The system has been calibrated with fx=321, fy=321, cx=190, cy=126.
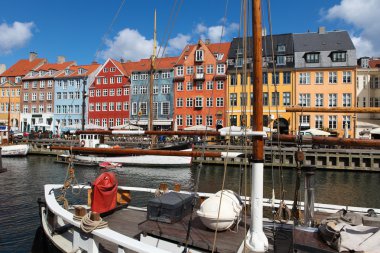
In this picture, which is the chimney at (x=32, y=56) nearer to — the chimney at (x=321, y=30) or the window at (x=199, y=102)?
the window at (x=199, y=102)

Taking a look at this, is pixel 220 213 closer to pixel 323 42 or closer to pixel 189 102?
pixel 189 102

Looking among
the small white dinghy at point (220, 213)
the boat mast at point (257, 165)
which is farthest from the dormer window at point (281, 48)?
the small white dinghy at point (220, 213)

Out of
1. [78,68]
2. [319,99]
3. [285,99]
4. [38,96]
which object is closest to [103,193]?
[285,99]

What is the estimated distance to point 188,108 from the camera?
56906mm

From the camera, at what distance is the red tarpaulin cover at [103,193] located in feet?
25.2

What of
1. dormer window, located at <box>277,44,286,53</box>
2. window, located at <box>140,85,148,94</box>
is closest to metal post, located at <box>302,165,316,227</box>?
dormer window, located at <box>277,44,286,53</box>

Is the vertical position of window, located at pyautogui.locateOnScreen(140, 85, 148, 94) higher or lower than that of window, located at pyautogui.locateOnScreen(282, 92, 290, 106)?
higher

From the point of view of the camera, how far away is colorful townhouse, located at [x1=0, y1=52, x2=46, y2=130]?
73.9m

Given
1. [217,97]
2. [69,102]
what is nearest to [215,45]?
[217,97]

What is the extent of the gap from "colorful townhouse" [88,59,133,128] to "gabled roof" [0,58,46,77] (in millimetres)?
20887

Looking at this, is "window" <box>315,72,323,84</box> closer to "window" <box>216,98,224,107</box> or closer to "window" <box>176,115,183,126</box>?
"window" <box>216,98,224,107</box>

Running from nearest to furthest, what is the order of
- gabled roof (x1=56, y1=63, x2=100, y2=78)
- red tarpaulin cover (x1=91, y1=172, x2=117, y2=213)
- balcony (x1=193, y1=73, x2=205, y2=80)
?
red tarpaulin cover (x1=91, y1=172, x2=117, y2=213) < balcony (x1=193, y1=73, x2=205, y2=80) < gabled roof (x1=56, y1=63, x2=100, y2=78)

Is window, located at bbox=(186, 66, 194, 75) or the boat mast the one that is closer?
the boat mast

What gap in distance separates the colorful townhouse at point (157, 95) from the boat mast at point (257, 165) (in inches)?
2045
